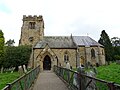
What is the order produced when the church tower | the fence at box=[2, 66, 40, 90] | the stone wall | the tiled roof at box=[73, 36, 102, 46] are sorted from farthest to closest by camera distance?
1. the church tower
2. the tiled roof at box=[73, 36, 102, 46]
3. the stone wall
4. the fence at box=[2, 66, 40, 90]

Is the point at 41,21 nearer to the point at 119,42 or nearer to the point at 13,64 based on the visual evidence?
the point at 13,64

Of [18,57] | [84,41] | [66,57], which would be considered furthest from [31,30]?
[84,41]

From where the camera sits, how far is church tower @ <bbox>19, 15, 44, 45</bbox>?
44.4 metres

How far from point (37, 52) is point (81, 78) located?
3232 cm

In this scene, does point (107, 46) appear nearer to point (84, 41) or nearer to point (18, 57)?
point (84, 41)

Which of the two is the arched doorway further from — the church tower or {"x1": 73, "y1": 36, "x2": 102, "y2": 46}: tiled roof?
{"x1": 73, "y1": 36, "x2": 102, "y2": 46}: tiled roof

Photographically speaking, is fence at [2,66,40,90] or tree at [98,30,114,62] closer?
fence at [2,66,40,90]

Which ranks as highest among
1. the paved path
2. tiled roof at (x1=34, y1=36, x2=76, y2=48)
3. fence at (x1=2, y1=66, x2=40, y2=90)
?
tiled roof at (x1=34, y1=36, x2=76, y2=48)

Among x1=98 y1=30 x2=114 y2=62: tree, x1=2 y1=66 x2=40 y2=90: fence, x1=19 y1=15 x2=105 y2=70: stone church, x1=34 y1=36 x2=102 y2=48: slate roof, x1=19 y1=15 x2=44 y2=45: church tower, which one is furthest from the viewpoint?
x1=98 y1=30 x2=114 y2=62: tree

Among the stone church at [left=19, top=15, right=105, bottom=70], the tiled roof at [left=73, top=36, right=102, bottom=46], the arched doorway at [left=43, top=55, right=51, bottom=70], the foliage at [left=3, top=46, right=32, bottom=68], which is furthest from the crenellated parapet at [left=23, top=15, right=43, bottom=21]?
the arched doorway at [left=43, top=55, right=51, bottom=70]

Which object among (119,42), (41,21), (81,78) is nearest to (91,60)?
(41,21)

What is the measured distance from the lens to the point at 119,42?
88812mm

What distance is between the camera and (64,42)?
4316 centimetres

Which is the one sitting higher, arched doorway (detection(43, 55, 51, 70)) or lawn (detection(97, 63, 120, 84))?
arched doorway (detection(43, 55, 51, 70))
